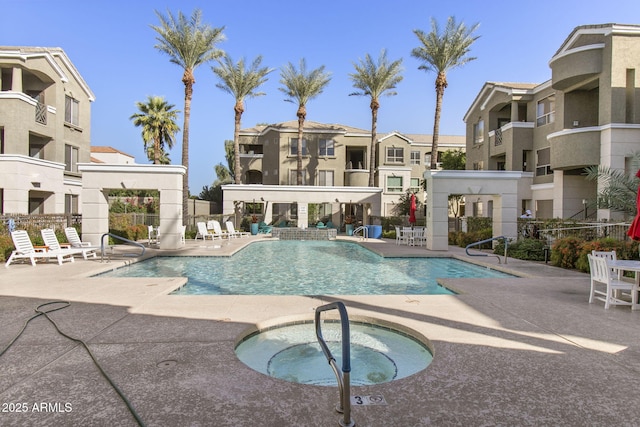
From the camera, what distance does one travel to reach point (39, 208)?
23125mm

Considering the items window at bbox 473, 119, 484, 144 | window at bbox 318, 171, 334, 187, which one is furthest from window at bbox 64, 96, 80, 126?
window at bbox 473, 119, 484, 144

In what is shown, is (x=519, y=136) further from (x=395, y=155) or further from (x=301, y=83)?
(x=301, y=83)

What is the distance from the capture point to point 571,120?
21.7 meters

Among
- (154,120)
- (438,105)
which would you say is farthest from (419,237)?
(154,120)

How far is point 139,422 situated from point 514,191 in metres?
17.7

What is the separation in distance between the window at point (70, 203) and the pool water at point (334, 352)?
2496 cm

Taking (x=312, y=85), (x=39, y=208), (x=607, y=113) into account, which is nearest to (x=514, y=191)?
(x=607, y=113)

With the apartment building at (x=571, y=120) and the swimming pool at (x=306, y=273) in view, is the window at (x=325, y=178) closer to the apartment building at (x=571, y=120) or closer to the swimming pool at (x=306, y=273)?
the apartment building at (x=571, y=120)

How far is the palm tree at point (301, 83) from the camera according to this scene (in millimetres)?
34688

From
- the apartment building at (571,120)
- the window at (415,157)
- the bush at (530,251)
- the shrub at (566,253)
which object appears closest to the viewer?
the shrub at (566,253)

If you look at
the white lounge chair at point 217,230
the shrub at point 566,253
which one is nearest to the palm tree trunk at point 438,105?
the white lounge chair at point 217,230

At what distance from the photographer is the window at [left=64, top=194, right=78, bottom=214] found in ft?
82.1

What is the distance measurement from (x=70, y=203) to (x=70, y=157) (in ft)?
10.3

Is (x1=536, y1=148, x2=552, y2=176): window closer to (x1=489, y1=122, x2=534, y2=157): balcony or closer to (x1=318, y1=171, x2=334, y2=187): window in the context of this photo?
(x1=489, y1=122, x2=534, y2=157): balcony
